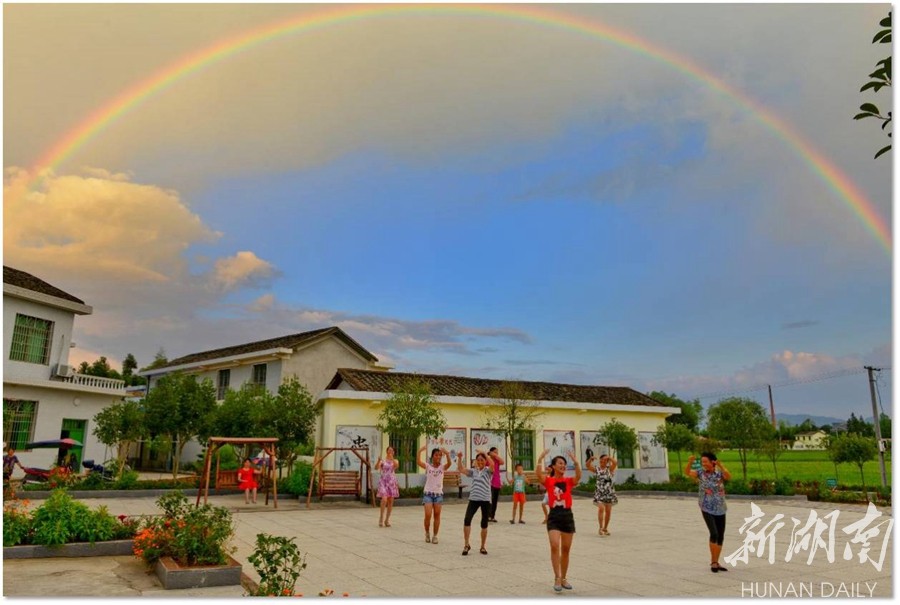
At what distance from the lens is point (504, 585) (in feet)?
27.9

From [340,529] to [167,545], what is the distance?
5892mm

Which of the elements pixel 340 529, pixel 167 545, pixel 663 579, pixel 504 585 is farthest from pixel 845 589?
pixel 340 529

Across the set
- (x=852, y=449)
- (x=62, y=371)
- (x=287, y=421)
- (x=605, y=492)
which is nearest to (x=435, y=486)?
(x=605, y=492)

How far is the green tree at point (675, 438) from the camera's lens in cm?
2958

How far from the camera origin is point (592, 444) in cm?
2862

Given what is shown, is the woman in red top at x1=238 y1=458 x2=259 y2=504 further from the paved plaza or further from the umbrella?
the umbrella

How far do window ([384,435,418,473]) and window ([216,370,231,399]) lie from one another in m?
15.6

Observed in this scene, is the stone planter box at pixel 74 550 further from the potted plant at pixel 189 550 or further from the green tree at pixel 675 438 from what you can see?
the green tree at pixel 675 438

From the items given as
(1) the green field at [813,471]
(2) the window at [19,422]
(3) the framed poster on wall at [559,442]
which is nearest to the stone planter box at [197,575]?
(3) the framed poster on wall at [559,442]

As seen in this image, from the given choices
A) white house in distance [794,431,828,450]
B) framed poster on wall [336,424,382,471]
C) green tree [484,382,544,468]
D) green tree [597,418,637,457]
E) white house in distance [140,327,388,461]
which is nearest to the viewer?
framed poster on wall [336,424,382,471]

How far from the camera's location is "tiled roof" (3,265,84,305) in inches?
1110

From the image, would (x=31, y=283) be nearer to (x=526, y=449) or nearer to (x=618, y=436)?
(x=526, y=449)

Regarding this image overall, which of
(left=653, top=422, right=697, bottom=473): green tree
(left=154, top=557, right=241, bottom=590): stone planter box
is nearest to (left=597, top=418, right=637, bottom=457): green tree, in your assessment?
(left=653, top=422, right=697, bottom=473): green tree

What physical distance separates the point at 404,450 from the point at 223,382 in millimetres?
16584
